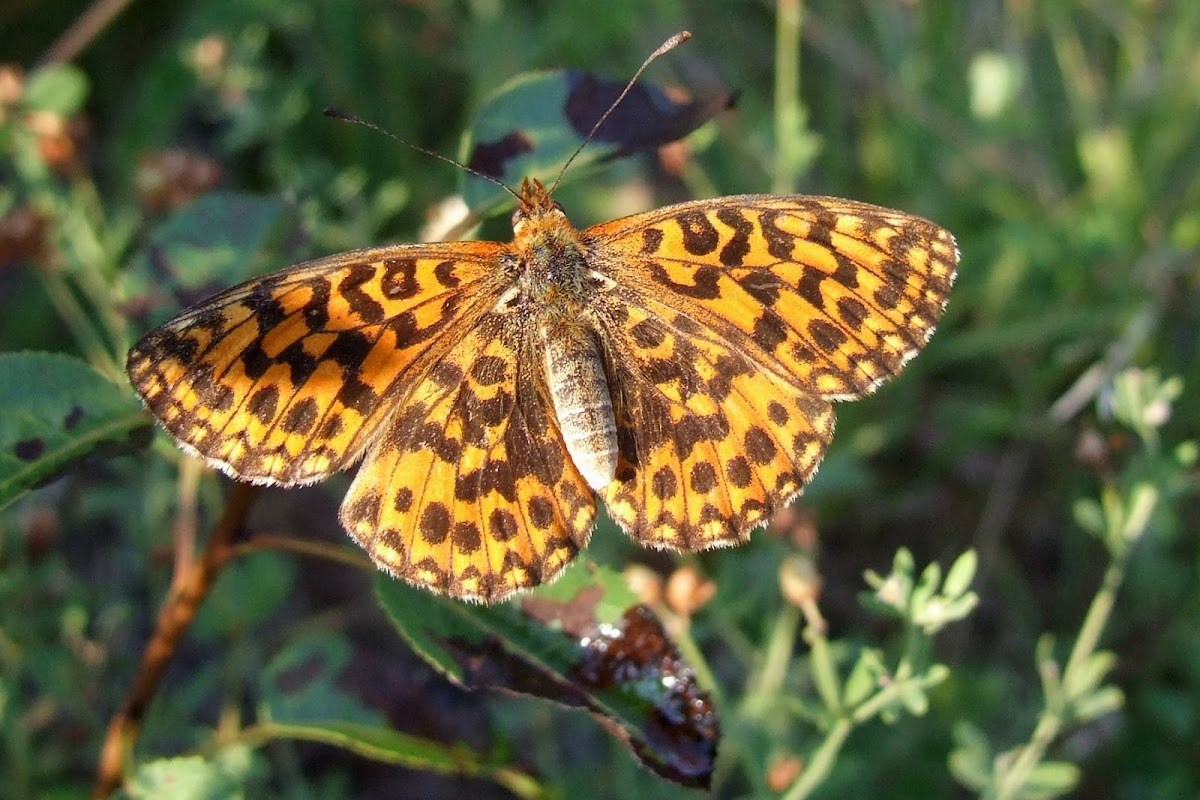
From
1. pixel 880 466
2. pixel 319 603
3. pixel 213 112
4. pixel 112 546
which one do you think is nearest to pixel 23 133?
pixel 213 112

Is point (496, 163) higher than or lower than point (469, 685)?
higher

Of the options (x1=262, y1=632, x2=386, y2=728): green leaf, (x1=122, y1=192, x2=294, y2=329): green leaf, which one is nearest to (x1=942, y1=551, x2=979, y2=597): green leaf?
(x1=262, y1=632, x2=386, y2=728): green leaf

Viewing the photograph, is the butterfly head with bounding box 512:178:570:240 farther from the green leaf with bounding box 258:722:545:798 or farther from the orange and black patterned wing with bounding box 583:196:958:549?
the green leaf with bounding box 258:722:545:798

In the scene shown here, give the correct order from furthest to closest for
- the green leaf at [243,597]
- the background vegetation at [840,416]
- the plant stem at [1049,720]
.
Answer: the green leaf at [243,597]
the background vegetation at [840,416]
the plant stem at [1049,720]

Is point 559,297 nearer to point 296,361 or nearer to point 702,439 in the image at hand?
point 702,439

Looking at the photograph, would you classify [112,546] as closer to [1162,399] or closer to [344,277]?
[344,277]

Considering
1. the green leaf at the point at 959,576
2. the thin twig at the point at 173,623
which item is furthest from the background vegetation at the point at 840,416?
the thin twig at the point at 173,623

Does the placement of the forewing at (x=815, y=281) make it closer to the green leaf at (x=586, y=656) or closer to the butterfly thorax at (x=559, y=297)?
the butterfly thorax at (x=559, y=297)
